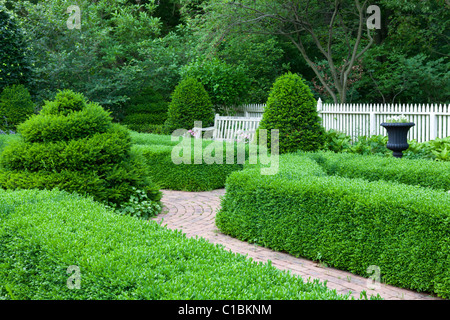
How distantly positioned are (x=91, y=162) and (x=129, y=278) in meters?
3.79

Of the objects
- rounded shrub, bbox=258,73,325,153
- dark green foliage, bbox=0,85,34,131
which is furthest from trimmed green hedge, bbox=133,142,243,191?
dark green foliage, bbox=0,85,34,131

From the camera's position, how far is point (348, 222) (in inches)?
181

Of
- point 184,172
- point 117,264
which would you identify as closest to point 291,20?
point 184,172

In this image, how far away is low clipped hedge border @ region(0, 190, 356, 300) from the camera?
→ 8.45 ft

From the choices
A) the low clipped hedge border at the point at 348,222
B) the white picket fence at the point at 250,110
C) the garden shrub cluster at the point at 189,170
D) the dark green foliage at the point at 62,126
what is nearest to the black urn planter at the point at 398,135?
the low clipped hedge border at the point at 348,222

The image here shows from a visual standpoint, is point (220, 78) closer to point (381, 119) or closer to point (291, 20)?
point (291, 20)

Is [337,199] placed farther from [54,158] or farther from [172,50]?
[172,50]

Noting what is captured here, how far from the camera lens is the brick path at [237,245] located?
13.6ft

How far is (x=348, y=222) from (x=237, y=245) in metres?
1.54

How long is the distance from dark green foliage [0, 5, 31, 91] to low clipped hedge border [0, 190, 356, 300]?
44.2 feet

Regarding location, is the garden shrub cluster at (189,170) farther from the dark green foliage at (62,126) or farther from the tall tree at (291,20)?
the tall tree at (291,20)

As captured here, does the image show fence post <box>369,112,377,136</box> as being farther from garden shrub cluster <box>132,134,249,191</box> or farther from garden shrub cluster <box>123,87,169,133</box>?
garden shrub cluster <box>123,87,169,133</box>

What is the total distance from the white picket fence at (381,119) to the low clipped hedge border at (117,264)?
30.7 ft

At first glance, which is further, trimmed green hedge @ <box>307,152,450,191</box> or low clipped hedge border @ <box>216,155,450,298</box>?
trimmed green hedge @ <box>307,152,450,191</box>
